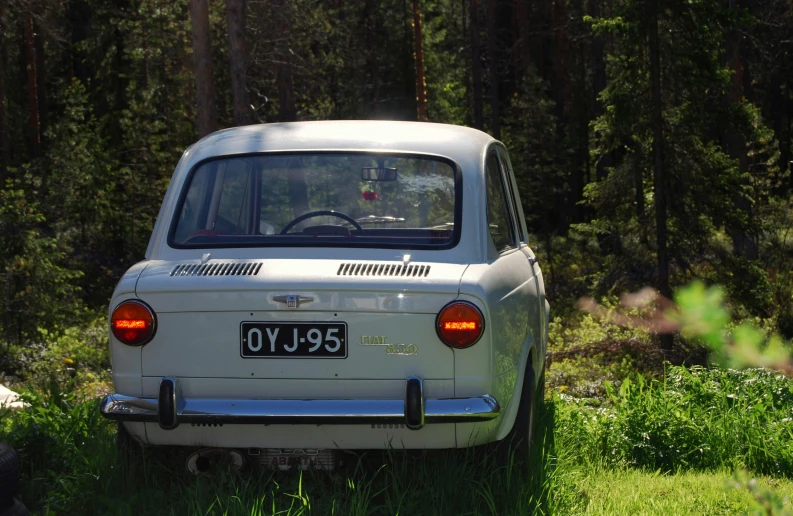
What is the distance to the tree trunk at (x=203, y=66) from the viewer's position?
17.5 metres

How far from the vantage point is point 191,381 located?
4.36m

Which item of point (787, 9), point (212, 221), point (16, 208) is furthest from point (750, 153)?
point (212, 221)

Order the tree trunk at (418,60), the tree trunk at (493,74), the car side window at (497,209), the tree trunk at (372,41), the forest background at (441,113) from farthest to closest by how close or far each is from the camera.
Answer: the tree trunk at (372,41)
the tree trunk at (418,60)
the tree trunk at (493,74)
the forest background at (441,113)
the car side window at (497,209)

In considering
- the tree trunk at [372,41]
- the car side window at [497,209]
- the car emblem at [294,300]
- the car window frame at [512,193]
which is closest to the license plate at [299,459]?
the car emblem at [294,300]

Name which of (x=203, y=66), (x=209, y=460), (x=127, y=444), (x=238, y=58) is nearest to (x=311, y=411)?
(x=209, y=460)

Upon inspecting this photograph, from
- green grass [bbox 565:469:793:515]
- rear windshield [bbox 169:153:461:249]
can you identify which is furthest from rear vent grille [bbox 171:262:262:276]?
green grass [bbox 565:469:793:515]

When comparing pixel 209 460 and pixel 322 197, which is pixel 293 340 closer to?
pixel 209 460

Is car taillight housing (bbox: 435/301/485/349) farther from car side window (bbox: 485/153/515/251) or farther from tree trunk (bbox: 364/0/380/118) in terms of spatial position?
tree trunk (bbox: 364/0/380/118)

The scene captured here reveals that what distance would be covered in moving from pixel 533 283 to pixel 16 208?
13142mm

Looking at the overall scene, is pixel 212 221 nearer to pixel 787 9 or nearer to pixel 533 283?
pixel 533 283

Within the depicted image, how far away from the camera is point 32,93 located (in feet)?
106

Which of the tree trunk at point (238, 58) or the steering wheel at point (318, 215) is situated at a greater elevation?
the tree trunk at point (238, 58)

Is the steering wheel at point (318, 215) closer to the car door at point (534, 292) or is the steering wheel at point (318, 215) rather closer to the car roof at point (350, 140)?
the car roof at point (350, 140)

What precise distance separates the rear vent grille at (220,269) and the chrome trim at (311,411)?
596 millimetres
